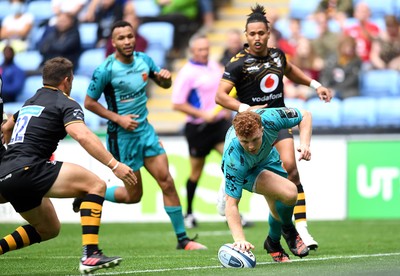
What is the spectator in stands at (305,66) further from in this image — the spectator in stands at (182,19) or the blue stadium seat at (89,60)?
the blue stadium seat at (89,60)

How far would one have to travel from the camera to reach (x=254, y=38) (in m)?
10.2

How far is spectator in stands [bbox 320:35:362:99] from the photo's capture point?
682 inches

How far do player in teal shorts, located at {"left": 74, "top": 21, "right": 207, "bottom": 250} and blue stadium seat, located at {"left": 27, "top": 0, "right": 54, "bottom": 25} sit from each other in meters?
11.4

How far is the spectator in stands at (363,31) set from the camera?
17953 millimetres

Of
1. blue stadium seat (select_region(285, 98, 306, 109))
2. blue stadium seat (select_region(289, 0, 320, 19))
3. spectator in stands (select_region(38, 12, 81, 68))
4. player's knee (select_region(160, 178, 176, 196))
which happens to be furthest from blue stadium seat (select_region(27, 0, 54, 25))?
player's knee (select_region(160, 178, 176, 196))

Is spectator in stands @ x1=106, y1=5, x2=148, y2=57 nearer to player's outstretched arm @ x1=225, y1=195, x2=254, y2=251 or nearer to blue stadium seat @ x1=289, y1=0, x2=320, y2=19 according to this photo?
blue stadium seat @ x1=289, y1=0, x2=320, y2=19

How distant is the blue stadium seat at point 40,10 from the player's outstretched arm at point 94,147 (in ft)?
47.7

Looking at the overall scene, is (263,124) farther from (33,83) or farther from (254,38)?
(33,83)

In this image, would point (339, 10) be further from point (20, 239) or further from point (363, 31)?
point (20, 239)

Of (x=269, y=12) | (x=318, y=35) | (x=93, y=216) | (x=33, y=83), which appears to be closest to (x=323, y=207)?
(x=318, y=35)

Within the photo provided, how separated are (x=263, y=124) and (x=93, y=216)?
5.57 ft

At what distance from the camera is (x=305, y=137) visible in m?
9.02

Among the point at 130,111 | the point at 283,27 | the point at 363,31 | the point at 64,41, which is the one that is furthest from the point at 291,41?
the point at 130,111

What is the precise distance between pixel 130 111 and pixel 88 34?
10051 millimetres
